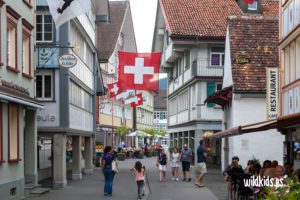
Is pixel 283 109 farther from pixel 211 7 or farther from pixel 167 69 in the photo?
pixel 167 69

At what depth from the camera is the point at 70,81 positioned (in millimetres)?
28344

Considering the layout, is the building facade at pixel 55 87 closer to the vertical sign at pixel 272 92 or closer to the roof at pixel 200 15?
the vertical sign at pixel 272 92

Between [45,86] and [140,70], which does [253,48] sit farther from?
[45,86]

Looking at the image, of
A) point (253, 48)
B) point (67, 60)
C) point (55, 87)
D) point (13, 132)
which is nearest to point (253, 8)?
point (253, 48)

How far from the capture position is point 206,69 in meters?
43.5

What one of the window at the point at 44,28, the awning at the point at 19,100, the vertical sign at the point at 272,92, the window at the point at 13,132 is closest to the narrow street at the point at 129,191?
the window at the point at 13,132

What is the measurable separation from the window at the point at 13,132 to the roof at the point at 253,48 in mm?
12957

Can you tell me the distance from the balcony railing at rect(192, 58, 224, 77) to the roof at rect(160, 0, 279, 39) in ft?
5.33

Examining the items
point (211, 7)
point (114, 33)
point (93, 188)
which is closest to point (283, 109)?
point (93, 188)

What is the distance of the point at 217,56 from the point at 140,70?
640 inches

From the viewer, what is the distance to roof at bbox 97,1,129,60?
224 feet

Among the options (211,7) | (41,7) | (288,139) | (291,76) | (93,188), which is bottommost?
(93,188)

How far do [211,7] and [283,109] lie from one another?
24.7 meters

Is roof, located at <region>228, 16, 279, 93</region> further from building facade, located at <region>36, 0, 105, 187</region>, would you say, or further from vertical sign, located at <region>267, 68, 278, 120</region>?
building facade, located at <region>36, 0, 105, 187</region>
